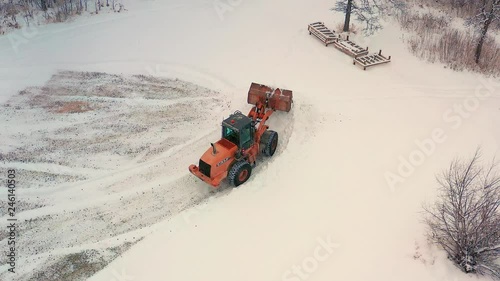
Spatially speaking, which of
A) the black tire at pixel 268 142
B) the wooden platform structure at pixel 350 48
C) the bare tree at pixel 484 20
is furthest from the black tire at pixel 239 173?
the bare tree at pixel 484 20

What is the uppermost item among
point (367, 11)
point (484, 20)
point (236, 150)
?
point (484, 20)

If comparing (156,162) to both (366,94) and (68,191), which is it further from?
(366,94)

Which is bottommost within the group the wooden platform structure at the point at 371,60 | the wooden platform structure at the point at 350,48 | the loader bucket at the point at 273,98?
the loader bucket at the point at 273,98

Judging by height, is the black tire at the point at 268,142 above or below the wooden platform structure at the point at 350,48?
below

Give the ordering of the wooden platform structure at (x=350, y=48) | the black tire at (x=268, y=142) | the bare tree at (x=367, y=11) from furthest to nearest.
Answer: the bare tree at (x=367, y=11)
the wooden platform structure at (x=350, y=48)
the black tire at (x=268, y=142)

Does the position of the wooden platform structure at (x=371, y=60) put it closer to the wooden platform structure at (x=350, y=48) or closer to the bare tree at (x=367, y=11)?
the wooden platform structure at (x=350, y=48)

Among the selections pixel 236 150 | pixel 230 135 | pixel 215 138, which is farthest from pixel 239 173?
pixel 215 138

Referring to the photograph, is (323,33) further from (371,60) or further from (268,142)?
(268,142)
